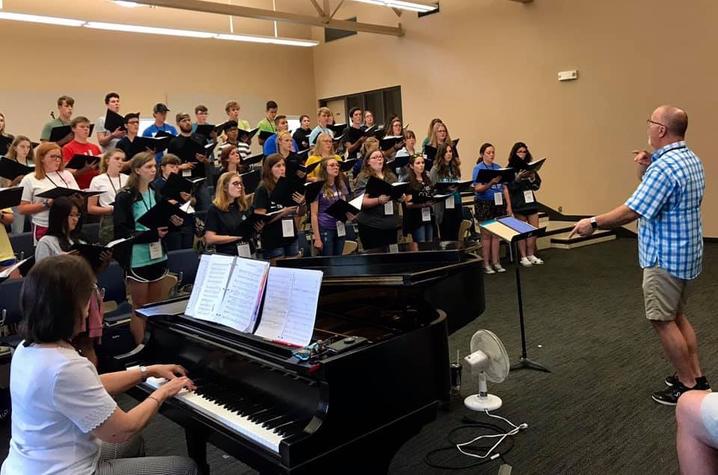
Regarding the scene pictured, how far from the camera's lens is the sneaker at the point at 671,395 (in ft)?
10.2

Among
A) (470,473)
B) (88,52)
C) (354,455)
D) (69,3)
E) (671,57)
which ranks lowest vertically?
(470,473)

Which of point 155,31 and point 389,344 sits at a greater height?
point 155,31

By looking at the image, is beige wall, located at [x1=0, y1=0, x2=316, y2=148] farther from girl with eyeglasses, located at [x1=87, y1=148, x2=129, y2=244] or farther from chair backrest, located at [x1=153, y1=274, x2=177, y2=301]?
chair backrest, located at [x1=153, y1=274, x2=177, y2=301]

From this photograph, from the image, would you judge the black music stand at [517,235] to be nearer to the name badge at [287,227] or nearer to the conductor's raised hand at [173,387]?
the name badge at [287,227]

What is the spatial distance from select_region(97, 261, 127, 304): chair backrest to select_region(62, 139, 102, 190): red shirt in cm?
157

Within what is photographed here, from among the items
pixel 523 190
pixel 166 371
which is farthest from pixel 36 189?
pixel 523 190

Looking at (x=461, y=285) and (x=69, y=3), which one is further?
(x=69, y=3)

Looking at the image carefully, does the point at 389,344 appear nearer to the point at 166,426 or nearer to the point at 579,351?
the point at 166,426

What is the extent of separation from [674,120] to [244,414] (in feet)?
8.15

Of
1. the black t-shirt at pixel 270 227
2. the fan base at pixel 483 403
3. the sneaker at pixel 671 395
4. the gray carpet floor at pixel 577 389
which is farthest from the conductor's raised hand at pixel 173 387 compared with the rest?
the black t-shirt at pixel 270 227

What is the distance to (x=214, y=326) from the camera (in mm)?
2188

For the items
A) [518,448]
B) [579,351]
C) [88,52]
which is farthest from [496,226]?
[88,52]

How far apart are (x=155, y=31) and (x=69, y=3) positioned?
1.60m

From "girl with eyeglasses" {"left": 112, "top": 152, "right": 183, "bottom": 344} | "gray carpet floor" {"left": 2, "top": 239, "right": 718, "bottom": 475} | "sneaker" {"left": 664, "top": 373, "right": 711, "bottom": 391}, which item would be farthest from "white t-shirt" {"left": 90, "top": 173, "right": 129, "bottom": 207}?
"sneaker" {"left": 664, "top": 373, "right": 711, "bottom": 391}
